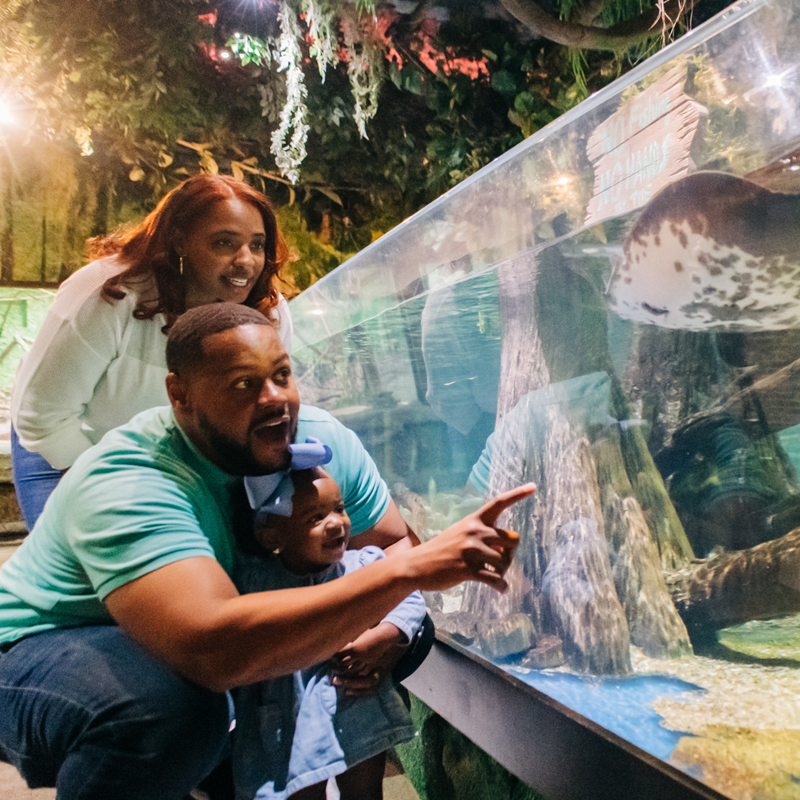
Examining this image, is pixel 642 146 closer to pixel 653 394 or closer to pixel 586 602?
pixel 653 394

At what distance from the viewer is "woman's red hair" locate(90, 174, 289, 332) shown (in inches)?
29.5

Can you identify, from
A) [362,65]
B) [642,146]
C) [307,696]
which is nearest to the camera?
[307,696]

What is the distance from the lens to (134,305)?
760 millimetres

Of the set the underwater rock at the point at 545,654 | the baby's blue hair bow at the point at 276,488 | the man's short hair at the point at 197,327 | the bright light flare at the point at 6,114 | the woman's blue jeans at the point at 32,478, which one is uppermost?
the bright light flare at the point at 6,114

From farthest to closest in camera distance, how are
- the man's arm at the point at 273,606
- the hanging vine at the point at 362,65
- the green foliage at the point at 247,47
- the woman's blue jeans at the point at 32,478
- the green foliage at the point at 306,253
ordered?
the hanging vine at the point at 362,65
the green foliage at the point at 247,47
the green foliage at the point at 306,253
the woman's blue jeans at the point at 32,478
the man's arm at the point at 273,606

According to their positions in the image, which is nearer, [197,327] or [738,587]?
[197,327]

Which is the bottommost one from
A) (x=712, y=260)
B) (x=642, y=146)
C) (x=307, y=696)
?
(x=307, y=696)

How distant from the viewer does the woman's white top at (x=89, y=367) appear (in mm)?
761

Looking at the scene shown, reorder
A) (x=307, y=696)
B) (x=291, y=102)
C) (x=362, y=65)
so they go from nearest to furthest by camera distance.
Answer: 1. (x=307, y=696)
2. (x=291, y=102)
3. (x=362, y=65)

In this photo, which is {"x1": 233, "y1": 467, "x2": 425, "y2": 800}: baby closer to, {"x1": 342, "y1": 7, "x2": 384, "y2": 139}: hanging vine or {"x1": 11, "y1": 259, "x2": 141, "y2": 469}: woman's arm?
{"x1": 11, "y1": 259, "x2": 141, "y2": 469}: woman's arm

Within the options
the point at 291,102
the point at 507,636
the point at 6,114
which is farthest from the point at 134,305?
the point at 291,102

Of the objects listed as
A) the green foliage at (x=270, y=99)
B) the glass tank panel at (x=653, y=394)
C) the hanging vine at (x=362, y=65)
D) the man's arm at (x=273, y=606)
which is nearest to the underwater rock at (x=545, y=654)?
the glass tank panel at (x=653, y=394)

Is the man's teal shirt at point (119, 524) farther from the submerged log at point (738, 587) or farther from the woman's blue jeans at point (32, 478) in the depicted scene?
the submerged log at point (738, 587)

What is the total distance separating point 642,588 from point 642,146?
654 mm
